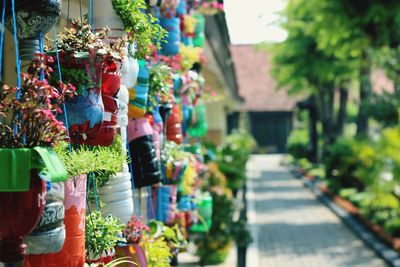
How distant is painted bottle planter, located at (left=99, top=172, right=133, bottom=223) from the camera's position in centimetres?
291

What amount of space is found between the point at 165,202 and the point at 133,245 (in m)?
1.18

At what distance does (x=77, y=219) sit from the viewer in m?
2.38

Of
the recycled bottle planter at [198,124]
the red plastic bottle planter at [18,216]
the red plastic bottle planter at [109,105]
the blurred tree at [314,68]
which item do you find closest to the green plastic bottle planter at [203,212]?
the recycled bottle planter at [198,124]

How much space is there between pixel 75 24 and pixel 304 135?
37.4 metres

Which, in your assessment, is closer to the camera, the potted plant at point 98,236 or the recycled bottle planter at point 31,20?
the recycled bottle planter at point 31,20

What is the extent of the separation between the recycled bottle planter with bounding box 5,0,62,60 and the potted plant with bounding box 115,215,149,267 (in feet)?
3.92

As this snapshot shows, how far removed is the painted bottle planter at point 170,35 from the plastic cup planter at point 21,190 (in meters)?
2.78

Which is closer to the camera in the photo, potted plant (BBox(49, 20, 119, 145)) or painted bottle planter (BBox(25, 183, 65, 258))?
painted bottle planter (BBox(25, 183, 65, 258))

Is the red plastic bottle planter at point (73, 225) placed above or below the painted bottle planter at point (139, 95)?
below

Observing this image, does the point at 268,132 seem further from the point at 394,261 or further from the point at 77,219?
the point at 77,219

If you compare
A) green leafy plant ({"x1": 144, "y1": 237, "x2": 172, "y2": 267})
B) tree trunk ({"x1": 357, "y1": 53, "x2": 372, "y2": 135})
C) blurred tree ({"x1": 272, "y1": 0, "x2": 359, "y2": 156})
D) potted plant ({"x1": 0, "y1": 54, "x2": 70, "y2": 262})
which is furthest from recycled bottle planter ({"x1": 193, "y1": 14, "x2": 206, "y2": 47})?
blurred tree ({"x1": 272, "y1": 0, "x2": 359, "y2": 156})

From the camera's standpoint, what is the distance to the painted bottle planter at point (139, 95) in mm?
3451

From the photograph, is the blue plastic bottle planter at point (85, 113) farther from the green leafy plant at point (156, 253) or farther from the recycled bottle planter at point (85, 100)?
the green leafy plant at point (156, 253)

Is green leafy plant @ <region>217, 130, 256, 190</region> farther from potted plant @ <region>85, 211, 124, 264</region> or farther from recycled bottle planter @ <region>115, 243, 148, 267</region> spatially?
potted plant @ <region>85, 211, 124, 264</region>
